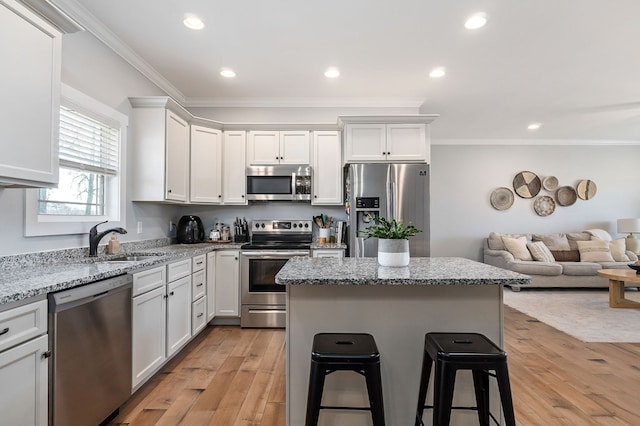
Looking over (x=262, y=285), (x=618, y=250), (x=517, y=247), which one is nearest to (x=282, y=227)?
(x=262, y=285)

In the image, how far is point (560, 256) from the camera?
5.92m

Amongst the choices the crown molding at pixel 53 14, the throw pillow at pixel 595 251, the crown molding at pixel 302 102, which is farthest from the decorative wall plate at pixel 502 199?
the crown molding at pixel 53 14

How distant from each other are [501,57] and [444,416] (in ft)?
10.4

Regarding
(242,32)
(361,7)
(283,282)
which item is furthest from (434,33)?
(283,282)

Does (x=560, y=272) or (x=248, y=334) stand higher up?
(x=560, y=272)

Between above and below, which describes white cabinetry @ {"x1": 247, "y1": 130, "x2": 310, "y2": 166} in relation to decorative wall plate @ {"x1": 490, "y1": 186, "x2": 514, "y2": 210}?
above

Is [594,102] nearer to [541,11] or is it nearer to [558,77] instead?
[558,77]

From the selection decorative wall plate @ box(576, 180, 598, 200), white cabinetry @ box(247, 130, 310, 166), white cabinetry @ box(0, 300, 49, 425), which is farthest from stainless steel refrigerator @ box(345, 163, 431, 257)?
decorative wall plate @ box(576, 180, 598, 200)

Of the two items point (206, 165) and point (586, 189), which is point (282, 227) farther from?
point (586, 189)

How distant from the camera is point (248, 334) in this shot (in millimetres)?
3512

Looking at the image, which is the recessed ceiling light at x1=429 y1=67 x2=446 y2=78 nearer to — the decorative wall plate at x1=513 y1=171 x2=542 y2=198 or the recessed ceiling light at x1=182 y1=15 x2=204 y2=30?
the recessed ceiling light at x1=182 y1=15 x2=204 y2=30

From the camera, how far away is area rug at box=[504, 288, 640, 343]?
3.44 meters

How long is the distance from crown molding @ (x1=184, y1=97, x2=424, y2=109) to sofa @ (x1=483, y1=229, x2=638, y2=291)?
3234mm

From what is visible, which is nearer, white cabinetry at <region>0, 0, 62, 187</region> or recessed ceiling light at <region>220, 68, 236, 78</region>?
white cabinetry at <region>0, 0, 62, 187</region>
